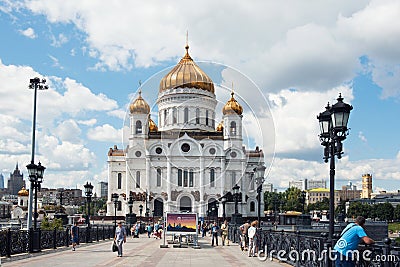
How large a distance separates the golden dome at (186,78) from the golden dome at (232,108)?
416 centimetres

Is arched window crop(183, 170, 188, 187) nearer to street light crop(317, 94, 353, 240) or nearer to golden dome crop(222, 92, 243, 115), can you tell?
golden dome crop(222, 92, 243, 115)

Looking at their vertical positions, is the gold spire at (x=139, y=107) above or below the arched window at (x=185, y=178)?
above

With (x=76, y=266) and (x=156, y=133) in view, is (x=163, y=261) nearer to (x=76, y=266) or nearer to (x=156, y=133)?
(x=76, y=266)

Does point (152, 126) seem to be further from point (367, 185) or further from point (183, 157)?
point (367, 185)

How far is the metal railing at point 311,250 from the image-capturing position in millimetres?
8797

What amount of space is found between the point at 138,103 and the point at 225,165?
16883mm

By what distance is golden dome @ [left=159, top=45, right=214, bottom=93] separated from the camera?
81.7 meters

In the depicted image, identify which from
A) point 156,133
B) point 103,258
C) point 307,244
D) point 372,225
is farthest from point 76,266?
point 156,133

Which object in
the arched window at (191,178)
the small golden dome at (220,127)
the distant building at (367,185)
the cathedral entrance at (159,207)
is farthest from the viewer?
the distant building at (367,185)

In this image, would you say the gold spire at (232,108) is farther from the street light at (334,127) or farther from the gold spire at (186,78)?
the street light at (334,127)

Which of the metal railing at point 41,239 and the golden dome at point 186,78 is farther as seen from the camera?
the golden dome at point 186,78

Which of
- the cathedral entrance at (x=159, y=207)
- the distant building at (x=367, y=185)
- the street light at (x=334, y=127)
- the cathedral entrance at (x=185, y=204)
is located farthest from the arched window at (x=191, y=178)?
the distant building at (x=367, y=185)

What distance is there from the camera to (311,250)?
13.6m

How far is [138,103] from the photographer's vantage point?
81.9m
